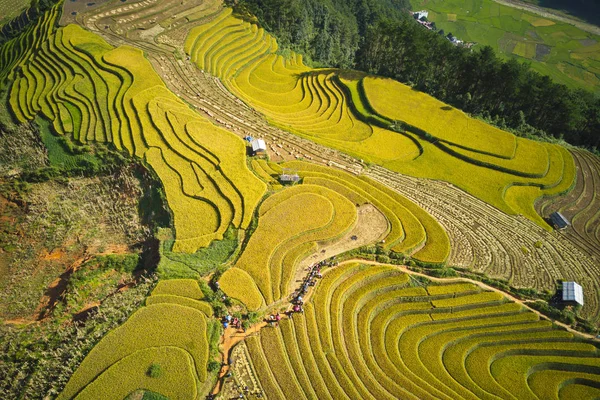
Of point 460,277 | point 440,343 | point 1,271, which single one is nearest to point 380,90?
point 460,277

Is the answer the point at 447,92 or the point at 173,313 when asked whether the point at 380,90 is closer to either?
the point at 447,92

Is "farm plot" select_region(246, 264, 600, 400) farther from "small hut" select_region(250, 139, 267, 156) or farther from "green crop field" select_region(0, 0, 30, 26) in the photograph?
"green crop field" select_region(0, 0, 30, 26)

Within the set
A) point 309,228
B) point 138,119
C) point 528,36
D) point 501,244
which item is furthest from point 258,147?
point 528,36

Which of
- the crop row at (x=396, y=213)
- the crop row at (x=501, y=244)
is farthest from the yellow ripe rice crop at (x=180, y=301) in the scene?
the crop row at (x=501, y=244)

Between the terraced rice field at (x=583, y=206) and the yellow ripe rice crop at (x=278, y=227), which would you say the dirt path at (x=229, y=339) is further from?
the terraced rice field at (x=583, y=206)

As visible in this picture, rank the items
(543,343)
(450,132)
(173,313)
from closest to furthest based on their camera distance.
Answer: (173,313)
(543,343)
(450,132)

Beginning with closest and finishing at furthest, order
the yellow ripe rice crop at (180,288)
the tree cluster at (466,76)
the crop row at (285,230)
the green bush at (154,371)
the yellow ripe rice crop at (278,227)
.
→ the green bush at (154,371) < the yellow ripe rice crop at (180,288) < the crop row at (285,230) < the yellow ripe rice crop at (278,227) < the tree cluster at (466,76)
